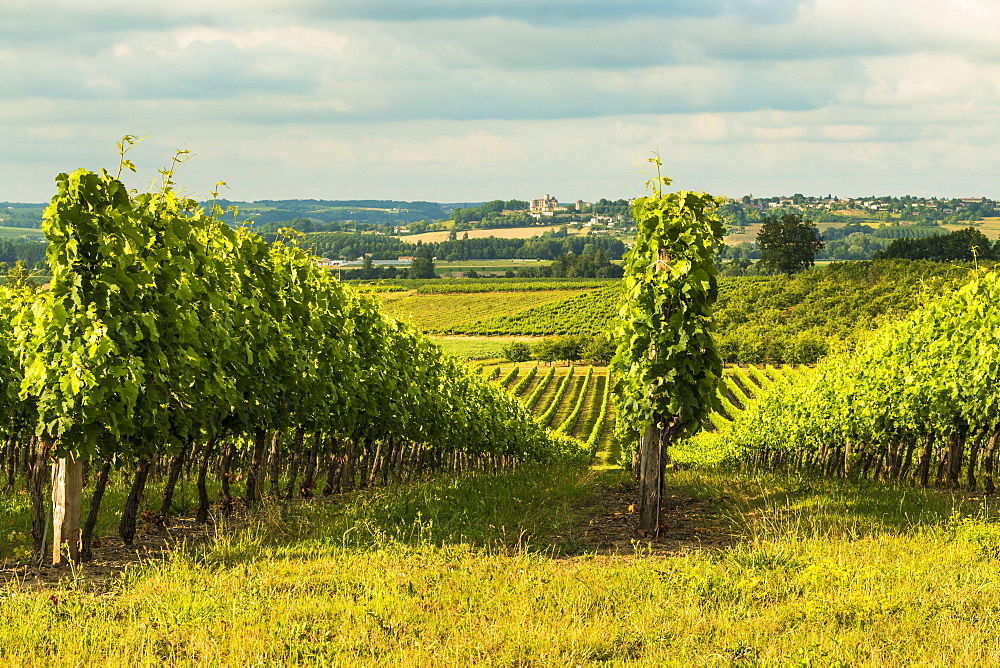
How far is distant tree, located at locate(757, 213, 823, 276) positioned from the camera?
135 metres

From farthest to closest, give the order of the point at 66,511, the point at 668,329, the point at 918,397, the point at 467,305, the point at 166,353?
the point at 467,305 < the point at 918,397 < the point at 668,329 < the point at 166,353 < the point at 66,511

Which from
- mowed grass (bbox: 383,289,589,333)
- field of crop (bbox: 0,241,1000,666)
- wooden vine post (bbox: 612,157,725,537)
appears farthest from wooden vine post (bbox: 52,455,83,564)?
mowed grass (bbox: 383,289,589,333)

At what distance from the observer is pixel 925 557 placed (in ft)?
28.3

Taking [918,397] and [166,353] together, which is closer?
[166,353]

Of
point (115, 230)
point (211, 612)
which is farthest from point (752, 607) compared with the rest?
point (115, 230)

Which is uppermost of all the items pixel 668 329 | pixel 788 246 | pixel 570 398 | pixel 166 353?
pixel 788 246

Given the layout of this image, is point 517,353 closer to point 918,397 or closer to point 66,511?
point 918,397

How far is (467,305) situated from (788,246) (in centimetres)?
5349

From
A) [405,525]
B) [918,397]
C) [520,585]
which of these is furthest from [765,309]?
[520,585]

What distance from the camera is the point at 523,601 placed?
7141 millimetres

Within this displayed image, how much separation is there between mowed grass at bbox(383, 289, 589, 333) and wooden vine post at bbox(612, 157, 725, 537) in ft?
388

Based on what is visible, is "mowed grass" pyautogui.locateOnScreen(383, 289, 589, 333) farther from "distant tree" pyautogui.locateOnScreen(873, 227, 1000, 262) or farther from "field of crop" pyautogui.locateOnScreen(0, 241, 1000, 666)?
"field of crop" pyautogui.locateOnScreen(0, 241, 1000, 666)

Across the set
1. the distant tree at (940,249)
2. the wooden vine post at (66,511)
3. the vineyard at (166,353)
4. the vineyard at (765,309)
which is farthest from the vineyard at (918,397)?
the distant tree at (940,249)

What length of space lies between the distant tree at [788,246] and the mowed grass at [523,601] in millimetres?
131658
